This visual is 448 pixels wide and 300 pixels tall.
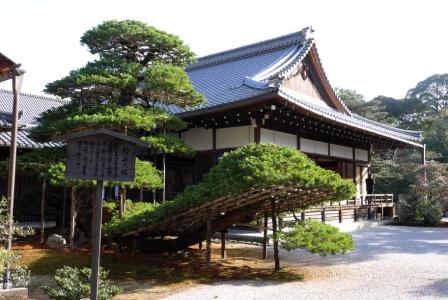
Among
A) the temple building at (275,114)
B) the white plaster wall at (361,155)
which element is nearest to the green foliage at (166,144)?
the temple building at (275,114)

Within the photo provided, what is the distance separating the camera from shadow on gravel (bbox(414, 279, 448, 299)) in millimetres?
6738

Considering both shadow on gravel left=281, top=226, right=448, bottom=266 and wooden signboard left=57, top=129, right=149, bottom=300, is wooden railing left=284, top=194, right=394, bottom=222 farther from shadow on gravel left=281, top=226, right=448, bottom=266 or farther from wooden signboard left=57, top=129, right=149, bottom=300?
wooden signboard left=57, top=129, right=149, bottom=300

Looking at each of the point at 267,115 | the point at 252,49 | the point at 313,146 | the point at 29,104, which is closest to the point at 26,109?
the point at 29,104

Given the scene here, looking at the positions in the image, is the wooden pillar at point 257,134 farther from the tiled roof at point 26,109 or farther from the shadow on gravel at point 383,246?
the tiled roof at point 26,109

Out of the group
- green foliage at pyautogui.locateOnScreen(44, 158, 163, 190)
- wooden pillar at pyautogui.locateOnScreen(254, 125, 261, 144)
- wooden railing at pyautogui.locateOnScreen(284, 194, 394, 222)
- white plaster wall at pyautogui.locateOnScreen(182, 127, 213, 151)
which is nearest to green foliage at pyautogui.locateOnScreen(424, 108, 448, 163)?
wooden railing at pyautogui.locateOnScreen(284, 194, 394, 222)

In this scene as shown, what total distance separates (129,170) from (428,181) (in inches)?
709

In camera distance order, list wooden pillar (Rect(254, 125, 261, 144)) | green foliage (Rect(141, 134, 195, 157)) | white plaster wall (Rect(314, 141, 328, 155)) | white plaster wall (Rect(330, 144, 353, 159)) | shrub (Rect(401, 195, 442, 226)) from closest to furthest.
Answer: green foliage (Rect(141, 134, 195, 157))
wooden pillar (Rect(254, 125, 261, 144))
white plaster wall (Rect(314, 141, 328, 155))
white plaster wall (Rect(330, 144, 353, 159))
shrub (Rect(401, 195, 442, 226))

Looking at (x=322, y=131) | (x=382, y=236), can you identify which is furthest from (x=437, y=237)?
Result: (x=322, y=131)

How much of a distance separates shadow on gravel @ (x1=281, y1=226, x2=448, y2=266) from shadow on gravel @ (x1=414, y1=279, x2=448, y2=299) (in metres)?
2.46

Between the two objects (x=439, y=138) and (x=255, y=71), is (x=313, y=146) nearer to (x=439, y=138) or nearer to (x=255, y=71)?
(x=255, y=71)

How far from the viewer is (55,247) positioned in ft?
35.8

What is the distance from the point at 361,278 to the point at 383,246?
16.4 feet

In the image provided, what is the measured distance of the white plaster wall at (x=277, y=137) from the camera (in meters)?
13.7

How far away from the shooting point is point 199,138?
49.1 feet
